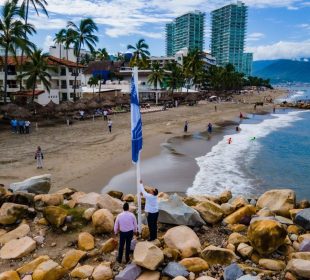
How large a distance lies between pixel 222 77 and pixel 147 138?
91878 mm

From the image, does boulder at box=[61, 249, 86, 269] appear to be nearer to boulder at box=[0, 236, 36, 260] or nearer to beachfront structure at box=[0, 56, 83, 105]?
boulder at box=[0, 236, 36, 260]

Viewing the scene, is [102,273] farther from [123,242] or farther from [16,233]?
[16,233]

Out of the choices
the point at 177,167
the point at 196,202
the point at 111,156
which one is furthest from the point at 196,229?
the point at 111,156

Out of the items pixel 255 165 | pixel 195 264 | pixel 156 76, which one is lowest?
pixel 255 165

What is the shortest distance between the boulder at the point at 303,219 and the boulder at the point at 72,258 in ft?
20.4

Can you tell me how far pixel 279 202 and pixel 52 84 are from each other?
161 ft

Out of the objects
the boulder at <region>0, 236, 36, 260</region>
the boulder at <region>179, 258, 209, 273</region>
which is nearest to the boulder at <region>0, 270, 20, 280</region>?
the boulder at <region>0, 236, 36, 260</region>

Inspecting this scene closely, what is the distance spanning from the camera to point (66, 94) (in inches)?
2245

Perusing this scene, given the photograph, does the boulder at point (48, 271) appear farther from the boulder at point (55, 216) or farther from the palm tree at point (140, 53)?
the palm tree at point (140, 53)

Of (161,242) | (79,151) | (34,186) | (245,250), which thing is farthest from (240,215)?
(79,151)

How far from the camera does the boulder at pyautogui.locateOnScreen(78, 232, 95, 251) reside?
8.84 m

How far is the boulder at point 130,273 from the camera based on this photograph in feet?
24.3

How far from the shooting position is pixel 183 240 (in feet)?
28.5

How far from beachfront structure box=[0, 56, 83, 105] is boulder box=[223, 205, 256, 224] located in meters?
41.8
